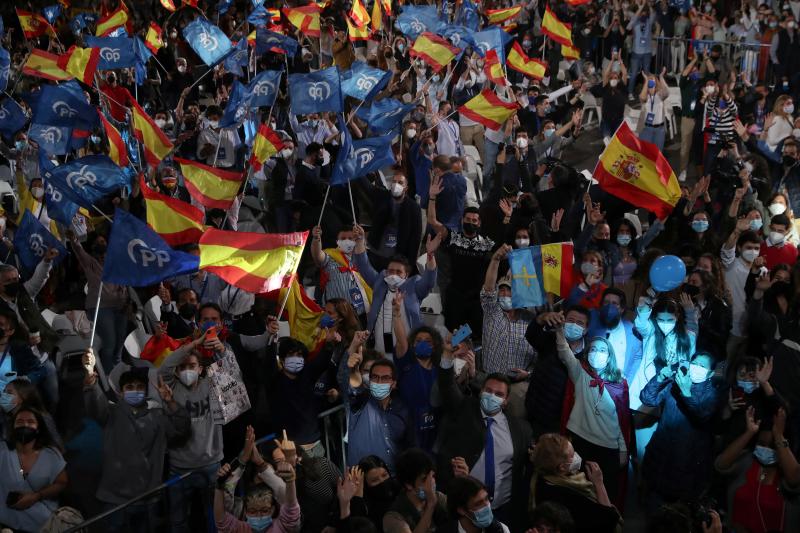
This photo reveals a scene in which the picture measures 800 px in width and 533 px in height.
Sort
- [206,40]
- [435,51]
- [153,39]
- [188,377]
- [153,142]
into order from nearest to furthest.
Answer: [188,377] → [153,142] → [435,51] → [206,40] → [153,39]

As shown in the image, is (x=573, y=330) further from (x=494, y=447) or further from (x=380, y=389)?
(x=380, y=389)

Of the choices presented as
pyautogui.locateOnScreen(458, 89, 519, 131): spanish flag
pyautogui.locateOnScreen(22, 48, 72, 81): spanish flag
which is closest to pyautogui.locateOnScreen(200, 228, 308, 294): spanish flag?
pyautogui.locateOnScreen(458, 89, 519, 131): spanish flag

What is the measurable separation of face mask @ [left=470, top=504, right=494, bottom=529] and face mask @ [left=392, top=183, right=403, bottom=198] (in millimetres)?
5060

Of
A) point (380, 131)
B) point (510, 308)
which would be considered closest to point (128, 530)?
point (510, 308)

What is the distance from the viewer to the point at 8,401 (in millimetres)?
7133

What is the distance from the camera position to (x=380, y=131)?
12523 millimetres

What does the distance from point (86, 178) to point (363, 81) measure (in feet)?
13.0

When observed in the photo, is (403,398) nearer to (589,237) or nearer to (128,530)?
(128,530)

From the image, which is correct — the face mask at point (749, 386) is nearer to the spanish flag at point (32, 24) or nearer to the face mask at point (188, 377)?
the face mask at point (188, 377)

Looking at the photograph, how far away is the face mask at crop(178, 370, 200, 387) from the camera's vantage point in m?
7.27

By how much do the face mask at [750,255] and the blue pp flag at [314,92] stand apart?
4587 mm

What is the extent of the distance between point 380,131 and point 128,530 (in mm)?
6702

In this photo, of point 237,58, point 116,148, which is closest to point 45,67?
point 116,148

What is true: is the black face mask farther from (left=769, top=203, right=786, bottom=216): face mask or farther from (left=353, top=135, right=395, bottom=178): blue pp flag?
(left=769, top=203, right=786, bottom=216): face mask
